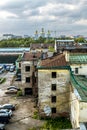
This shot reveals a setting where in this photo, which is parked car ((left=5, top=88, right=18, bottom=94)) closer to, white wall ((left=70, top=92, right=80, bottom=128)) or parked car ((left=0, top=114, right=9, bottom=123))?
parked car ((left=0, top=114, right=9, bottom=123))

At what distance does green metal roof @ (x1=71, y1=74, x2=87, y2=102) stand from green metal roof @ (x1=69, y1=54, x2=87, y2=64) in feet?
8.90

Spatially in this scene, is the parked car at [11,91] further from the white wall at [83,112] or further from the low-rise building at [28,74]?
the white wall at [83,112]

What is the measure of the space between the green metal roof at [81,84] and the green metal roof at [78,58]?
2712 mm

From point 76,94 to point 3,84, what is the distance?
50.3 meters

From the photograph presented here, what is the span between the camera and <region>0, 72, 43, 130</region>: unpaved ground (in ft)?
152

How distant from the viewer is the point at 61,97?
165 ft

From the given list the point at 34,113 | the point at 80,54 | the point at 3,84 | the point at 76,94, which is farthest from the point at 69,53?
the point at 3,84

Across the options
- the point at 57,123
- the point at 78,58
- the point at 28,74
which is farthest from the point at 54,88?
the point at 28,74

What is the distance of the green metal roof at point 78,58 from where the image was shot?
167 feet

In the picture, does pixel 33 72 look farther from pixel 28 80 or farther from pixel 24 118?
pixel 24 118

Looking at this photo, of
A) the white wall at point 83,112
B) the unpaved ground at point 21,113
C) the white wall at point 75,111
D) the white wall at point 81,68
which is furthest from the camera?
the white wall at point 81,68

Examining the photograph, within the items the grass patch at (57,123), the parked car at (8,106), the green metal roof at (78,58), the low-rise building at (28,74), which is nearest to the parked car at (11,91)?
the low-rise building at (28,74)

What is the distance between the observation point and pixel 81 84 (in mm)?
43375

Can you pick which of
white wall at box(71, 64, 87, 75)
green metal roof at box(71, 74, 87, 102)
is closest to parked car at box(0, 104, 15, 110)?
white wall at box(71, 64, 87, 75)
